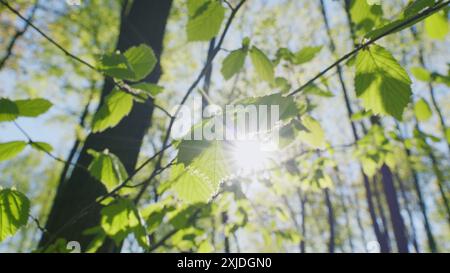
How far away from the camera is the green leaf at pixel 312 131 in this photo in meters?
1.15

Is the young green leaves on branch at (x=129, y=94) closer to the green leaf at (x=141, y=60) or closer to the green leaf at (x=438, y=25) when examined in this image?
the green leaf at (x=141, y=60)

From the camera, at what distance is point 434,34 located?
0.84 meters

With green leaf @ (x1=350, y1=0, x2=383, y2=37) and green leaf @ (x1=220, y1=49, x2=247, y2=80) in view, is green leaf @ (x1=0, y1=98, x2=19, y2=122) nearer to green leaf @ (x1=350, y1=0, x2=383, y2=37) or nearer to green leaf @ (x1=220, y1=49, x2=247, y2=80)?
green leaf @ (x1=220, y1=49, x2=247, y2=80)

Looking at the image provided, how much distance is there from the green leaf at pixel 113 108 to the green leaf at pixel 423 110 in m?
1.21

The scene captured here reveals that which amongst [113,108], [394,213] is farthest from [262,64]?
[394,213]

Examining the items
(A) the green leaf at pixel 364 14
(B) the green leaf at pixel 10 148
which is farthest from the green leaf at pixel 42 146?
(A) the green leaf at pixel 364 14

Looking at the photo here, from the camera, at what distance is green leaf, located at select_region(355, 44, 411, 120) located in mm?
590

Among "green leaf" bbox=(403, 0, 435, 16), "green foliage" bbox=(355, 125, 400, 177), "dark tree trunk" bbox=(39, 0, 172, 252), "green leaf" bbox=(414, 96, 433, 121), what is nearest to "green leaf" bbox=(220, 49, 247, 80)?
"green leaf" bbox=(403, 0, 435, 16)

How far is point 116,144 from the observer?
1.66 metres

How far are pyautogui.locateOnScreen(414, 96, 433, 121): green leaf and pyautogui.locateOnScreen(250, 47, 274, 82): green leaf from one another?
85 centimetres

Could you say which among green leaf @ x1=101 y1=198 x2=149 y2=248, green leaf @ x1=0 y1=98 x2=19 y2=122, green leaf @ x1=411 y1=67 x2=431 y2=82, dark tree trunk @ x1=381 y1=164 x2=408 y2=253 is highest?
dark tree trunk @ x1=381 y1=164 x2=408 y2=253

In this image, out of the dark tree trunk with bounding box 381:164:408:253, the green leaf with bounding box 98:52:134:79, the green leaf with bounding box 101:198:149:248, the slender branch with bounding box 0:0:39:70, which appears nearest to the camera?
the green leaf with bounding box 98:52:134:79
